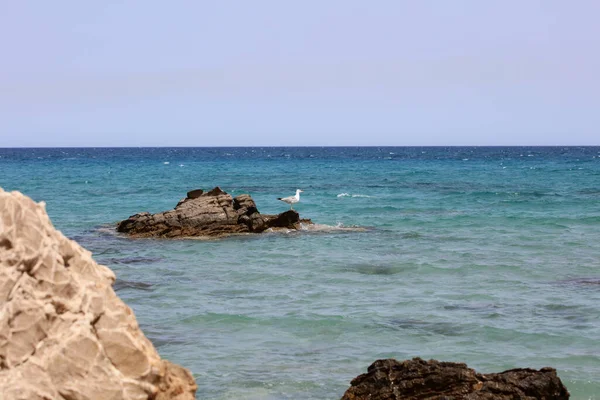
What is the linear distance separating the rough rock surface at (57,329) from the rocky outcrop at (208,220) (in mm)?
22441

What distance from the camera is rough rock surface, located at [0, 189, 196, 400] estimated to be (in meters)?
6.49

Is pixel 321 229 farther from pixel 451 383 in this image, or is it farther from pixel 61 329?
pixel 61 329

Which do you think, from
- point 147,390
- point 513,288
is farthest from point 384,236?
point 147,390

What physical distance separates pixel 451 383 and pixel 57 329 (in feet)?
17.5

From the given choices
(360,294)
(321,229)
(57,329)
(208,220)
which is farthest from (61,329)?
(321,229)

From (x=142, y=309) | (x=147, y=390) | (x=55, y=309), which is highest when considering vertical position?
(x=55, y=309)

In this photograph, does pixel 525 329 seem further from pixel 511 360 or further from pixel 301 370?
pixel 301 370

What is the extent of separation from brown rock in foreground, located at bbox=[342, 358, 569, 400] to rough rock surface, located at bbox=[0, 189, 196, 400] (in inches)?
150

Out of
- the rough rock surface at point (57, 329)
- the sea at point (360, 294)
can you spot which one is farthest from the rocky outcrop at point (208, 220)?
the rough rock surface at point (57, 329)

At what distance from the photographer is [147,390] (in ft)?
22.4

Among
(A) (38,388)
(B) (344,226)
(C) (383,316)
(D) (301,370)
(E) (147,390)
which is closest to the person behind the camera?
(A) (38,388)

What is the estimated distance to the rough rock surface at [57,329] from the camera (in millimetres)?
6492

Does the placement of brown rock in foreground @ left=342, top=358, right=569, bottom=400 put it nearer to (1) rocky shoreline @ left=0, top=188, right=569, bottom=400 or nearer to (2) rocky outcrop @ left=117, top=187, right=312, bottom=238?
(1) rocky shoreline @ left=0, top=188, right=569, bottom=400

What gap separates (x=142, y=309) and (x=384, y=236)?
14720mm
